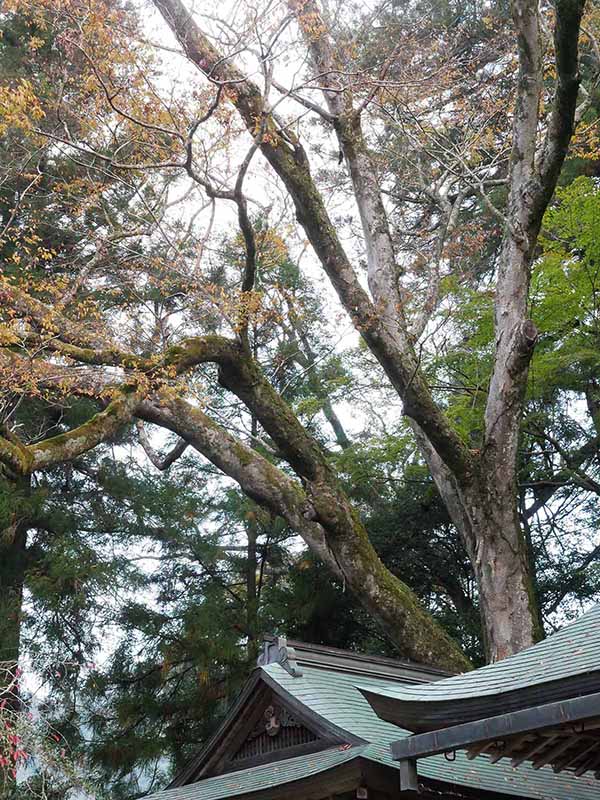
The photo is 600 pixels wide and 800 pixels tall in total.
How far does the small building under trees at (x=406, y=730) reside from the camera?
356cm

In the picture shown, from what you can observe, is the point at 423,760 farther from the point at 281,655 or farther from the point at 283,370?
the point at 283,370

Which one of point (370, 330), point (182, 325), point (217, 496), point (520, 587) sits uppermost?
point (182, 325)

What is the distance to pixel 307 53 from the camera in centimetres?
846

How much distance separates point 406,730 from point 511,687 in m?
1.16

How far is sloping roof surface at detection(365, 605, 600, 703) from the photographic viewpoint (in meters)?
3.57

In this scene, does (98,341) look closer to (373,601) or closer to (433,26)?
(373,601)

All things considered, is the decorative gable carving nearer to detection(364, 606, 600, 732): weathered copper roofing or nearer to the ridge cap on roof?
the ridge cap on roof

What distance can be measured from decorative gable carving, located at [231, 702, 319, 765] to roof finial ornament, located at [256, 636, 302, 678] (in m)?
0.30

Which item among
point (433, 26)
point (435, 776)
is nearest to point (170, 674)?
point (435, 776)

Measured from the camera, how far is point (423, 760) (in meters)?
5.14

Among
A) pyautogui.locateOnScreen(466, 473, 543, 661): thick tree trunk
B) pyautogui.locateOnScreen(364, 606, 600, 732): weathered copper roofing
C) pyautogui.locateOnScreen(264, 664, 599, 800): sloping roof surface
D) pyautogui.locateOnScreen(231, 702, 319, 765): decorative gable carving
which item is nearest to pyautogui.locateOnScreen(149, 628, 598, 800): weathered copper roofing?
pyautogui.locateOnScreen(264, 664, 599, 800): sloping roof surface

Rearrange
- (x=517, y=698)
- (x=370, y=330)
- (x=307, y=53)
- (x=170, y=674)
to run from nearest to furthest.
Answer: (x=517, y=698), (x=370, y=330), (x=307, y=53), (x=170, y=674)

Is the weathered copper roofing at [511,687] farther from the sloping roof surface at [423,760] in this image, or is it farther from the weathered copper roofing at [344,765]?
the sloping roof surface at [423,760]

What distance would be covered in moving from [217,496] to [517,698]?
984 centimetres
